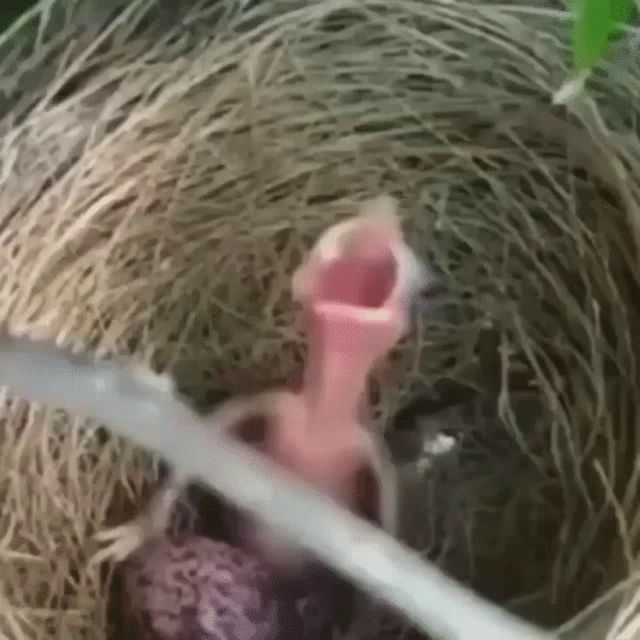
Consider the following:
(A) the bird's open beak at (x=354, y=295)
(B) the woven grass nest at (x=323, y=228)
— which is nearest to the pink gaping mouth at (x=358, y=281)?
(A) the bird's open beak at (x=354, y=295)

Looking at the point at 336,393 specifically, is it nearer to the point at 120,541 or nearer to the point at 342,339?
the point at 342,339

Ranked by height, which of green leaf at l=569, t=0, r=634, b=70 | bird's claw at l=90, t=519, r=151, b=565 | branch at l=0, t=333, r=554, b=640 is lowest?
bird's claw at l=90, t=519, r=151, b=565

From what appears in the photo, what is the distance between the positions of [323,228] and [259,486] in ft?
1.13

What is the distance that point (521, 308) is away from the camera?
0.82 meters

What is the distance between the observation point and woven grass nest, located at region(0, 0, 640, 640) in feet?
2.43

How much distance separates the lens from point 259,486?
1.73ft

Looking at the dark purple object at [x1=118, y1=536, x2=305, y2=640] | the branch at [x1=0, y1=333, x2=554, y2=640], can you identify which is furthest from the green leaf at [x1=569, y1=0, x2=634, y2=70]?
the dark purple object at [x1=118, y1=536, x2=305, y2=640]

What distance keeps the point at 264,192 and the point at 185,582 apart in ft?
0.94

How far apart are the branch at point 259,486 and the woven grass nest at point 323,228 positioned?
199 millimetres

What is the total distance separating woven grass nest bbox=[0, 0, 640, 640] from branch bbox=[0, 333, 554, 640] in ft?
0.65

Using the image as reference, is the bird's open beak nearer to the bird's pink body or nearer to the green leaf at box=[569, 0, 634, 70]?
the bird's pink body

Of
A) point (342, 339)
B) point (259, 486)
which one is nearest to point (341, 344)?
point (342, 339)

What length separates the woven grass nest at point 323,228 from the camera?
2.43ft

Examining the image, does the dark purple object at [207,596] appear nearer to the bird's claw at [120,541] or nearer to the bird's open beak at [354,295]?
the bird's claw at [120,541]
